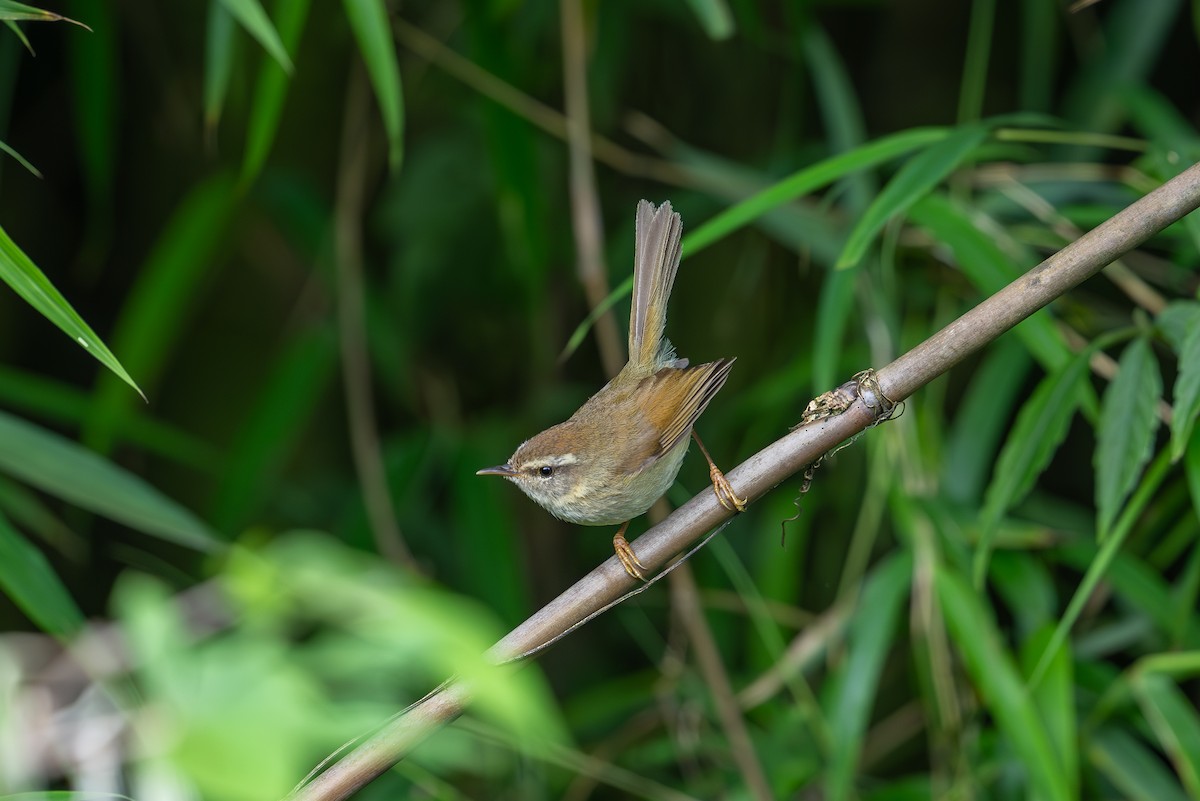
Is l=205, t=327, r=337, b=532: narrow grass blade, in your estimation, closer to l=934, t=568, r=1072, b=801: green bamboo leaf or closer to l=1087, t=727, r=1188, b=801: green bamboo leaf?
l=934, t=568, r=1072, b=801: green bamboo leaf

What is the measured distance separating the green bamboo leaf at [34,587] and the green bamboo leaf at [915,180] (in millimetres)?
1216

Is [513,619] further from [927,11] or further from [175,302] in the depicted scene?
[927,11]

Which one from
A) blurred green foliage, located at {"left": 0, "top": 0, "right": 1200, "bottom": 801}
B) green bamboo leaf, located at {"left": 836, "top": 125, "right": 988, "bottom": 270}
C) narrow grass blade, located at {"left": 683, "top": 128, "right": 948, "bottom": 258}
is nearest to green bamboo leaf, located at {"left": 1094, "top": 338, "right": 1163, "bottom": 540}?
blurred green foliage, located at {"left": 0, "top": 0, "right": 1200, "bottom": 801}

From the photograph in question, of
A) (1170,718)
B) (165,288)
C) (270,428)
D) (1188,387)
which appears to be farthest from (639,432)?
(165,288)

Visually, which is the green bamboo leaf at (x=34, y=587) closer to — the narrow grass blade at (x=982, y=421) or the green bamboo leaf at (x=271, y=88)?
the green bamboo leaf at (x=271, y=88)

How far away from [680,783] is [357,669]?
2410 millimetres

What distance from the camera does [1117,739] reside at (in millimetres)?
2412

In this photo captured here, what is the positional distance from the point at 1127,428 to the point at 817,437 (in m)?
0.56

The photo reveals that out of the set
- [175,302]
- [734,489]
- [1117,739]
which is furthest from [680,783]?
[734,489]

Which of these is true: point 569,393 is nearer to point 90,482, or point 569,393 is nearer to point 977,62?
point 977,62

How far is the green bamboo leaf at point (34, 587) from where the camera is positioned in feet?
5.36

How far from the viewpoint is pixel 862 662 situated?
2.34 m

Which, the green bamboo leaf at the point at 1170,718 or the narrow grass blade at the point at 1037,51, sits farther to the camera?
the narrow grass blade at the point at 1037,51

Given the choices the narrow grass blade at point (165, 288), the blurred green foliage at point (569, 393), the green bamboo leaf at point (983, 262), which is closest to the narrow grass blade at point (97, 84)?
the blurred green foliage at point (569, 393)
